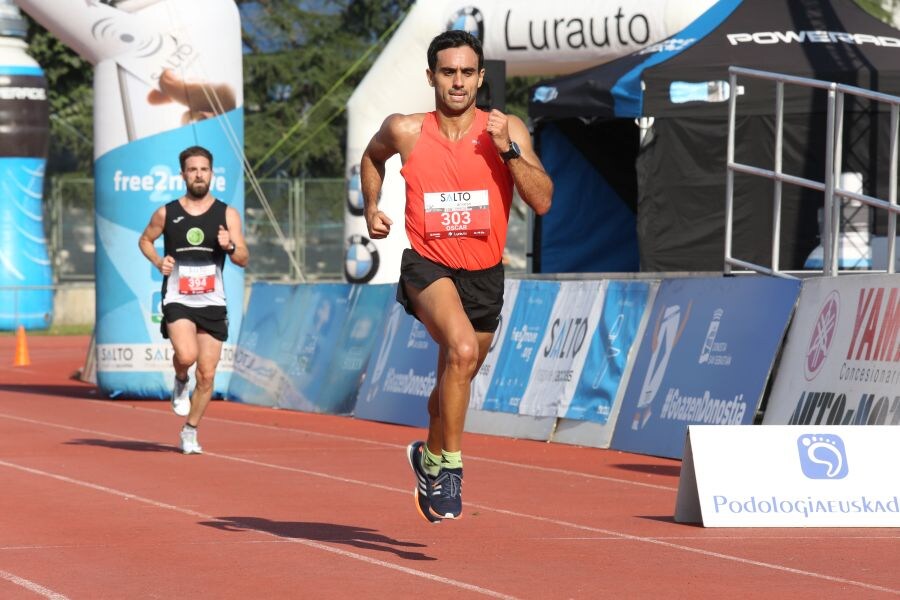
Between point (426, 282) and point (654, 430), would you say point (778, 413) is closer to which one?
point (654, 430)

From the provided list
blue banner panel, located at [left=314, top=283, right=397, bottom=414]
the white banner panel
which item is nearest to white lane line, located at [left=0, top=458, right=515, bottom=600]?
the white banner panel

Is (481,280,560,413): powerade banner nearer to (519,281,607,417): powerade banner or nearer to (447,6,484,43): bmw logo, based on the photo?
(519,281,607,417): powerade banner

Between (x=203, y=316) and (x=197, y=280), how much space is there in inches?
11.5

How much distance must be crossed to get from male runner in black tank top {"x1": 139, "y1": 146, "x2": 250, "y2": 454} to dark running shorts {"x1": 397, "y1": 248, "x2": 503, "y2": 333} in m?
5.44

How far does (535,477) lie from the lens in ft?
40.1

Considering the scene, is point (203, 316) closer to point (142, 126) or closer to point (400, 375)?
point (400, 375)

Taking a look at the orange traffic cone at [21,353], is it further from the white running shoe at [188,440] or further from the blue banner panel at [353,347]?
the white running shoe at [188,440]

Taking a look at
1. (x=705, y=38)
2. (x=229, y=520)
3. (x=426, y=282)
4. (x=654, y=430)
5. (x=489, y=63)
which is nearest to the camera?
(x=426, y=282)

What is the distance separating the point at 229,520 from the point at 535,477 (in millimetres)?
3221

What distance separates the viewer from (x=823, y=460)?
9.39 m

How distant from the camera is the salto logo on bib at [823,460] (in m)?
9.34

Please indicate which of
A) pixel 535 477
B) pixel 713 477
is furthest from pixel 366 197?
pixel 535 477

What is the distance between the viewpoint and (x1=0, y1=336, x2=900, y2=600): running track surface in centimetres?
729

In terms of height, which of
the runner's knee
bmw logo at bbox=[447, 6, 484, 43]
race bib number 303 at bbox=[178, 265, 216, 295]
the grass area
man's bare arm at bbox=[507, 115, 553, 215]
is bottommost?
the grass area
